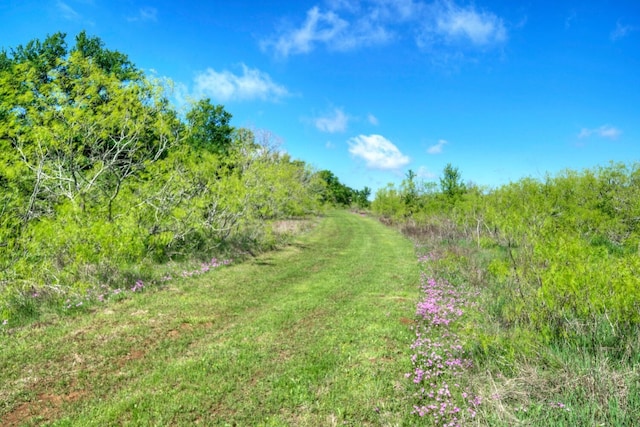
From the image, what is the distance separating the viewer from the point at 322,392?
5.74 metres

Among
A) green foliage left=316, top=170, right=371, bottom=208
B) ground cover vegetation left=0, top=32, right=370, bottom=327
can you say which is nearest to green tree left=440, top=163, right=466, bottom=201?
ground cover vegetation left=0, top=32, right=370, bottom=327

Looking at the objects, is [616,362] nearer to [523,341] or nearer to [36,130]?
[523,341]

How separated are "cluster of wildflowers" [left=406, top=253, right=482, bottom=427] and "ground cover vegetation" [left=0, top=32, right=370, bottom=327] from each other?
8516mm

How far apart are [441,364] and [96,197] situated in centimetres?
1357

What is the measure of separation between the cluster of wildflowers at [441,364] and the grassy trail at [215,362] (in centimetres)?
33

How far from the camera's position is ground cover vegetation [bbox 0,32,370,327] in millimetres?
8852

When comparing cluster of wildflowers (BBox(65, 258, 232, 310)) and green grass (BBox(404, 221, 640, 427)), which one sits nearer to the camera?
green grass (BBox(404, 221, 640, 427))

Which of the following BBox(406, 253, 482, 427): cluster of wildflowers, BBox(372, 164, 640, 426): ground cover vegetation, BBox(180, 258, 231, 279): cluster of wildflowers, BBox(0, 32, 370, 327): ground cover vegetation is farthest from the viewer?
BBox(180, 258, 231, 279): cluster of wildflowers

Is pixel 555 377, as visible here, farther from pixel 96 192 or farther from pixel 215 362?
pixel 96 192

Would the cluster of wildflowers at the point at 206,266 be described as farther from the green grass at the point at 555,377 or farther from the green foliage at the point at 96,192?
the green grass at the point at 555,377

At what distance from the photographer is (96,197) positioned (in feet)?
44.4

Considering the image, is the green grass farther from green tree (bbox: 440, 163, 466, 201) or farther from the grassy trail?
green tree (bbox: 440, 163, 466, 201)

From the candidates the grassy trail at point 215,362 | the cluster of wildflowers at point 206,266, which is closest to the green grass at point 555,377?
the grassy trail at point 215,362

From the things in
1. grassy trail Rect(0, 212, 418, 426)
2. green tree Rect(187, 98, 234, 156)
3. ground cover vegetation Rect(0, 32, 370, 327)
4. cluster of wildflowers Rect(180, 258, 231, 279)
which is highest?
green tree Rect(187, 98, 234, 156)
